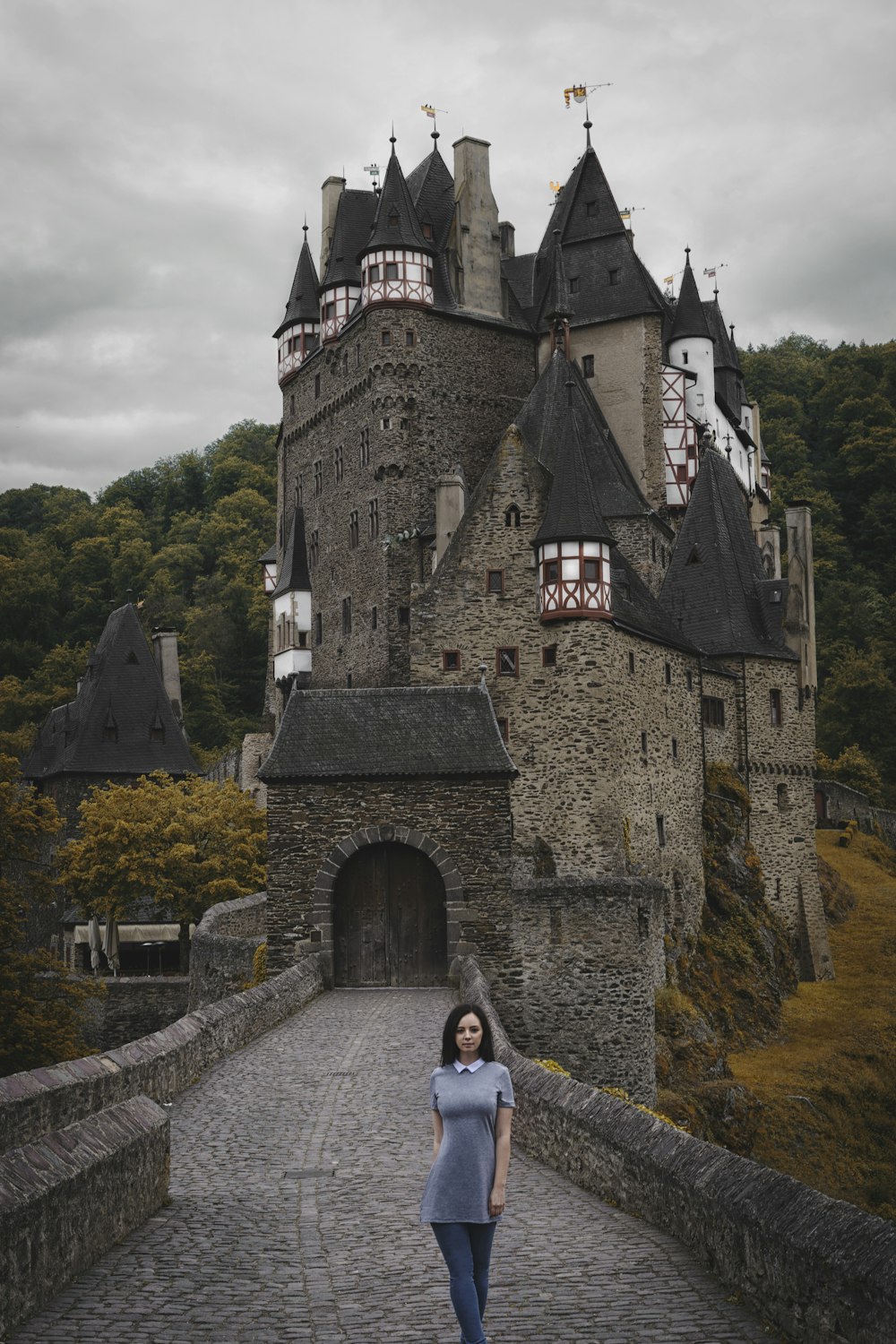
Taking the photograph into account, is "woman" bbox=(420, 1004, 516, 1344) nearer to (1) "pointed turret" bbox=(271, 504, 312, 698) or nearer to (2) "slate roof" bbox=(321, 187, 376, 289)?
(1) "pointed turret" bbox=(271, 504, 312, 698)

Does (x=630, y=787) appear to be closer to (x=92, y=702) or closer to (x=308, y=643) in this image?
(x=308, y=643)

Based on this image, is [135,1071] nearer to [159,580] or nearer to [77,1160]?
[77,1160]

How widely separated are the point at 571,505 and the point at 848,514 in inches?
1992

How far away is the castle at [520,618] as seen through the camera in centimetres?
2477

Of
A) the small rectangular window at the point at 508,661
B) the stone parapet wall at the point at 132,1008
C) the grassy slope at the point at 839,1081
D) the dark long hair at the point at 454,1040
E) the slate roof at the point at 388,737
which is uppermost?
the small rectangular window at the point at 508,661

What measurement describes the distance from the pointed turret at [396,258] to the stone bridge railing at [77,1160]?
38.4 meters

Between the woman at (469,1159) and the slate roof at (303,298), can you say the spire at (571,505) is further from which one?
the woman at (469,1159)

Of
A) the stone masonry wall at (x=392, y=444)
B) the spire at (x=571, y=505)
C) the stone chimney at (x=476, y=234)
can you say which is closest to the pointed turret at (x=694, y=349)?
the stone masonry wall at (x=392, y=444)

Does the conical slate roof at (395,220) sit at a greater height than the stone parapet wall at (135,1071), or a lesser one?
greater

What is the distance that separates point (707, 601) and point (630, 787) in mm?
10144

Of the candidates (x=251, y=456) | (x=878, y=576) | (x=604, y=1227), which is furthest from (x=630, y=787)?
(x=251, y=456)

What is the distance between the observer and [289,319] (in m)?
56.7

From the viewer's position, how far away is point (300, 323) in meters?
56.3

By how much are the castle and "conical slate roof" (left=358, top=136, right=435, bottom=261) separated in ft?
0.33
